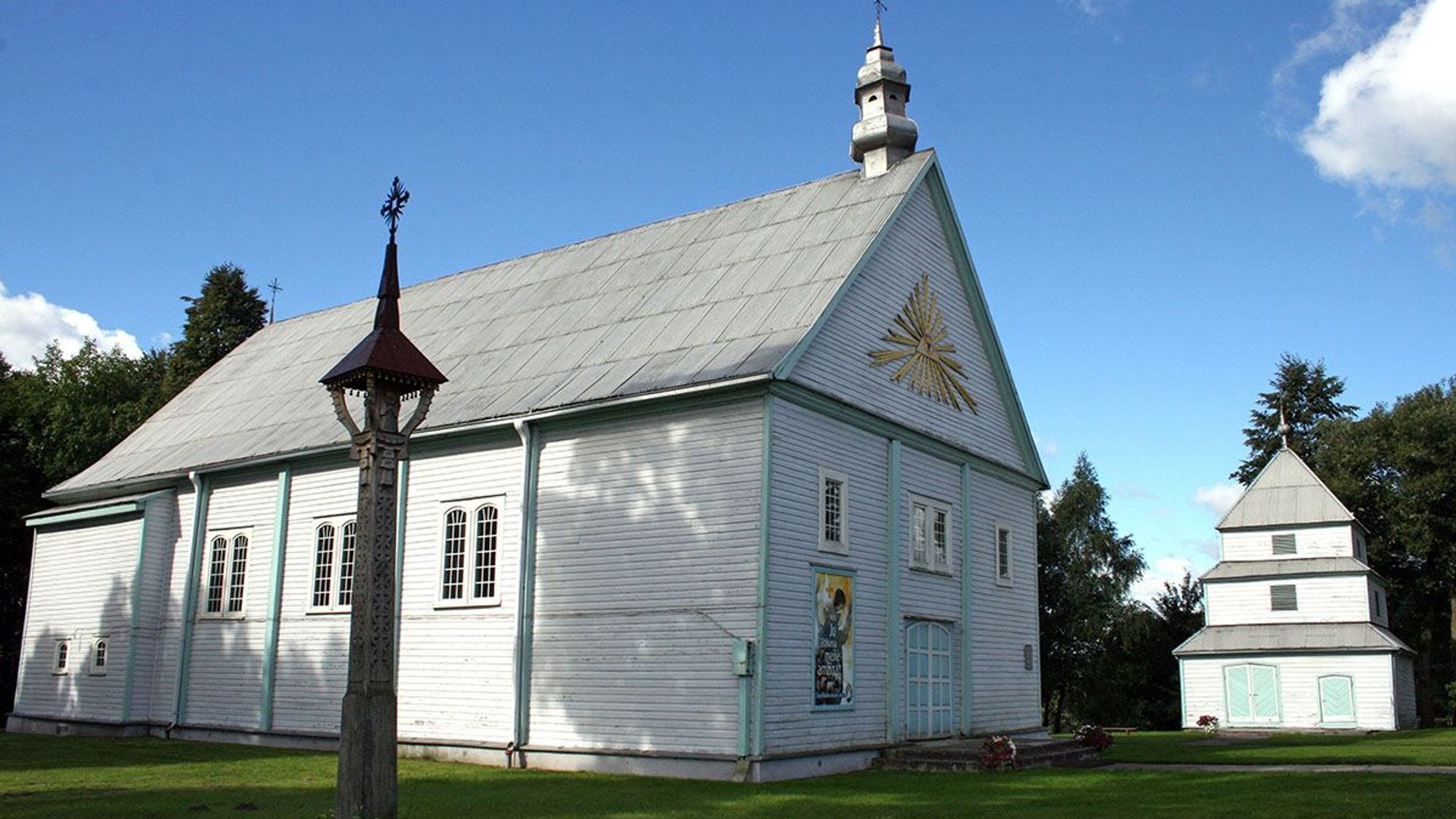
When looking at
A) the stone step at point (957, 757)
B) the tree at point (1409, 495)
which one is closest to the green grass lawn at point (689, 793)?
the stone step at point (957, 757)

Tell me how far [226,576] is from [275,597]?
2.14m

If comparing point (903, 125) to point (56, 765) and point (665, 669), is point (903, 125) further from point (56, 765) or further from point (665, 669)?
point (56, 765)

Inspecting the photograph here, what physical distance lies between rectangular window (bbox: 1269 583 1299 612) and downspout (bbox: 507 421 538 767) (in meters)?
34.6

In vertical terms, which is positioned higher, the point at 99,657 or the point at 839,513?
the point at 839,513

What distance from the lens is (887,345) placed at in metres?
23.4

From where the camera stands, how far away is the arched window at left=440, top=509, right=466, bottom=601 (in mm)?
23359

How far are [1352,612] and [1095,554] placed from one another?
573 inches

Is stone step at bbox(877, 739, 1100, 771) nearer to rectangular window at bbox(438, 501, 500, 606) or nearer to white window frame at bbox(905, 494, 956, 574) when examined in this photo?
white window frame at bbox(905, 494, 956, 574)

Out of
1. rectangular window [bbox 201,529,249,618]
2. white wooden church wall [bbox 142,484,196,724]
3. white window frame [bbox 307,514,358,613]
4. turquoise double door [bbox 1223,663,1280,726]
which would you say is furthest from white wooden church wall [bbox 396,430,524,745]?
turquoise double door [bbox 1223,663,1280,726]

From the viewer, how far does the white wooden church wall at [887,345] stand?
851 inches

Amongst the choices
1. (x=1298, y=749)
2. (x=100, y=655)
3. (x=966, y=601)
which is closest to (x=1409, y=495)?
(x=1298, y=749)

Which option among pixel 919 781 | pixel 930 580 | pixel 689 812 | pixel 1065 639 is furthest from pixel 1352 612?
pixel 689 812

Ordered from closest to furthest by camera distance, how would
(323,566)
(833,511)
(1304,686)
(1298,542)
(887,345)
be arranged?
1. (833,511)
2. (887,345)
3. (323,566)
4. (1304,686)
5. (1298,542)

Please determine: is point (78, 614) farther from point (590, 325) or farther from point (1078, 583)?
point (1078, 583)
